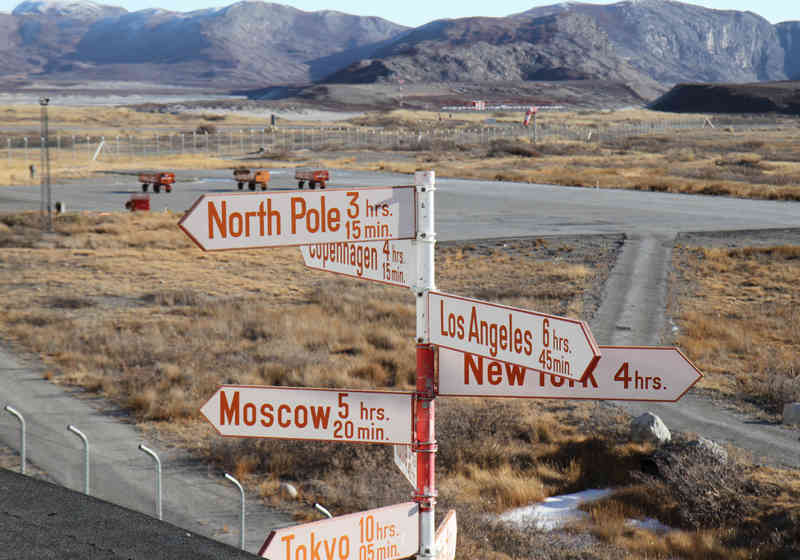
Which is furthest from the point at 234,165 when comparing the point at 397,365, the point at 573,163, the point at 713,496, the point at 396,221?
the point at 396,221

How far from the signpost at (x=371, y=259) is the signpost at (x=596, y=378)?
0.49 meters

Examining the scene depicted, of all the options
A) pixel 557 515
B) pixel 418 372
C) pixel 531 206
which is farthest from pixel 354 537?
pixel 531 206

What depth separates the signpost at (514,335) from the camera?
439 centimetres

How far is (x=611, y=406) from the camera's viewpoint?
50.5 ft

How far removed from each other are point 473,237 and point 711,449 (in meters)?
25.1

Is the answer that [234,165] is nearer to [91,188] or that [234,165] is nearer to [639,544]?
[91,188]

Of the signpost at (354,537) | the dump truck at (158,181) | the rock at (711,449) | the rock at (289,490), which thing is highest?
the signpost at (354,537)

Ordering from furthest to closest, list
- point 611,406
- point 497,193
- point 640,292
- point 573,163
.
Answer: point 573,163, point 497,193, point 640,292, point 611,406

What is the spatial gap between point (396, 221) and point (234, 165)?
6968 centimetres

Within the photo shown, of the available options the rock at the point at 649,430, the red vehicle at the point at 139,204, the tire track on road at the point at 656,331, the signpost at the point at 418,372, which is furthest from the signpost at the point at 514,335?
the red vehicle at the point at 139,204

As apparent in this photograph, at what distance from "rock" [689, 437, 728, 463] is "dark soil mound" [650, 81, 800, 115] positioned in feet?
579

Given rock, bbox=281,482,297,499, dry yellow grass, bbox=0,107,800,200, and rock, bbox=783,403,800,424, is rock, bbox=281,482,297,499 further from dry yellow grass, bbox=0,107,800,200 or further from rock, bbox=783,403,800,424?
dry yellow grass, bbox=0,107,800,200

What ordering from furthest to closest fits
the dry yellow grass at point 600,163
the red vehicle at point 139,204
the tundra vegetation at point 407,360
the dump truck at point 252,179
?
1. the dry yellow grass at point 600,163
2. the dump truck at point 252,179
3. the red vehicle at point 139,204
4. the tundra vegetation at point 407,360

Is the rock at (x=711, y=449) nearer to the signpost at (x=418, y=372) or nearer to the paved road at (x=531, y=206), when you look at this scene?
the signpost at (x=418, y=372)
